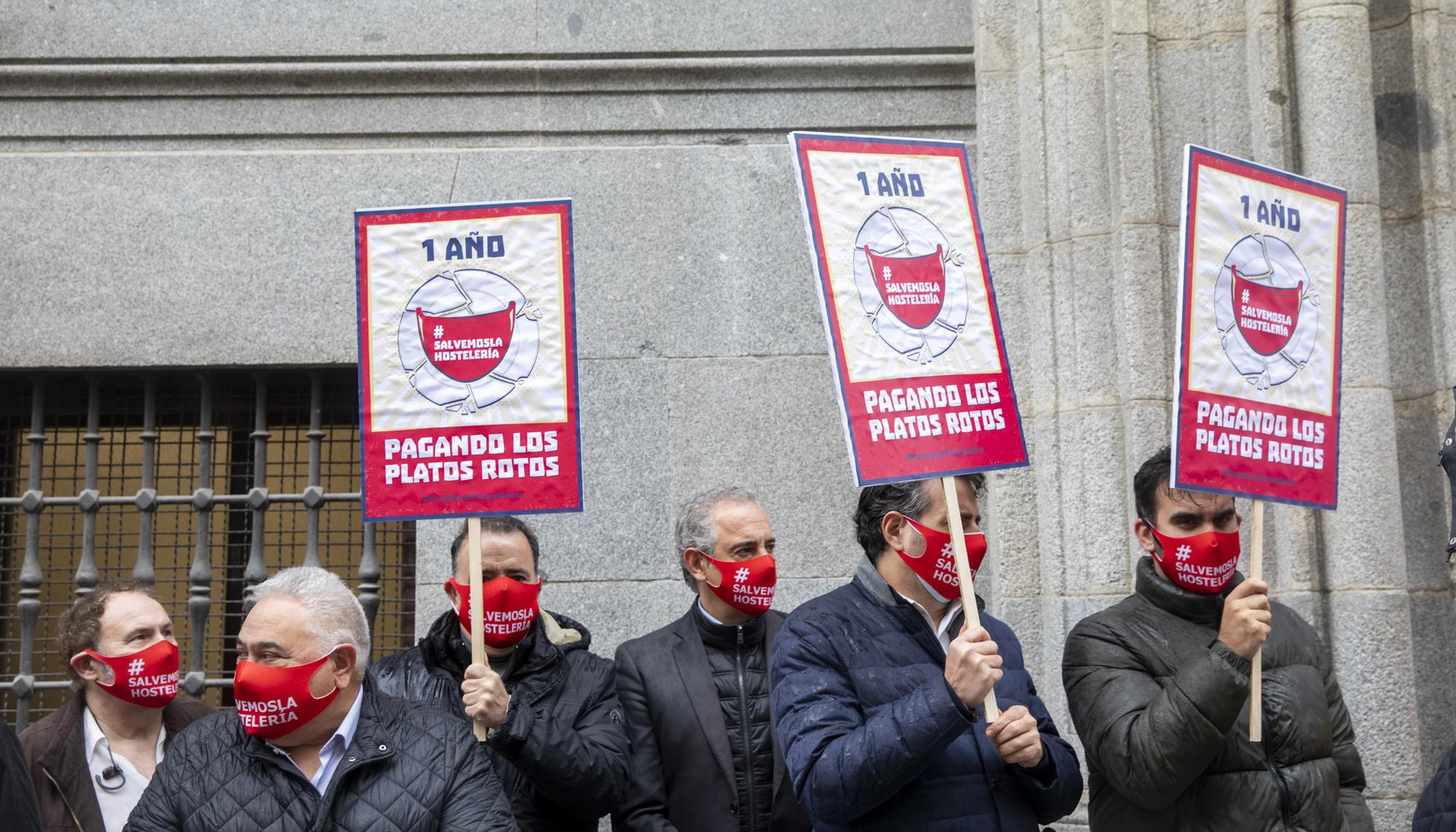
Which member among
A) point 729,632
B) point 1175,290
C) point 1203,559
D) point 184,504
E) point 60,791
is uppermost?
point 1175,290

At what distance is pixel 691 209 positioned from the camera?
6207mm

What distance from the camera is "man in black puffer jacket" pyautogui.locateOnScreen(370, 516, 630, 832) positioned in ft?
13.2

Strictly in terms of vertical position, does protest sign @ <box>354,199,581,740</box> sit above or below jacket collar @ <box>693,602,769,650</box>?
above

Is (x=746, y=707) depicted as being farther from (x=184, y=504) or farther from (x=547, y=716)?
(x=184, y=504)

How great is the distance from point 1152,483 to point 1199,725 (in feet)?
2.34

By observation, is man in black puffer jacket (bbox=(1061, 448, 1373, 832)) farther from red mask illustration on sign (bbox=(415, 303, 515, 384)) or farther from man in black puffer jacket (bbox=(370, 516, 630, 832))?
red mask illustration on sign (bbox=(415, 303, 515, 384))

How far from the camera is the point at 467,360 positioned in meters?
4.21

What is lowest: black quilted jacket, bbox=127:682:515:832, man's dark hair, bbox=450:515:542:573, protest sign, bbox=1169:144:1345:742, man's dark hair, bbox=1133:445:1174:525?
black quilted jacket, bbox=127:682:515:832

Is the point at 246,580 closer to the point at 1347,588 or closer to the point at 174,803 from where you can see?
the point at 174,803

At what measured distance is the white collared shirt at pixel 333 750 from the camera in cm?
343

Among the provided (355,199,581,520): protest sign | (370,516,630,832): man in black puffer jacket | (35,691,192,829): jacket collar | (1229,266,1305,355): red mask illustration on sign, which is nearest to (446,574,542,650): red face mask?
(370,516,630,832): man in black puffer jacket

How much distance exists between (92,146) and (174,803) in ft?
13.0

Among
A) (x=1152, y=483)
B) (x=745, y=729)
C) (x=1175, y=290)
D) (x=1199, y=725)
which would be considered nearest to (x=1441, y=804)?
(x=1199, y=725)

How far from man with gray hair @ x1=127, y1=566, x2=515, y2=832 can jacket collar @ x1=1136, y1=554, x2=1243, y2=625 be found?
1722mm
